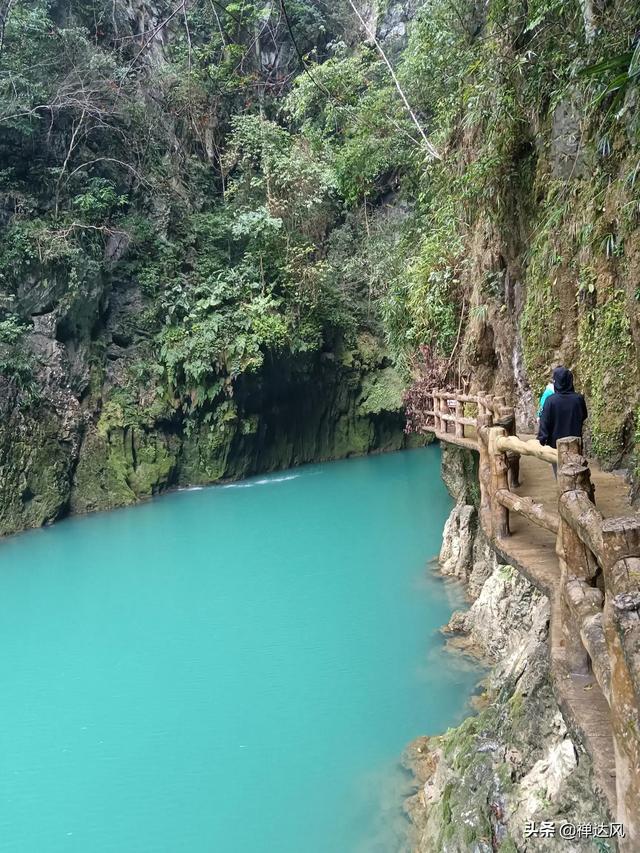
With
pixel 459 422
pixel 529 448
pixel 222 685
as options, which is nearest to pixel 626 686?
pixel 529 448

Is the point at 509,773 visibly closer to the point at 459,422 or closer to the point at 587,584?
the point at 587,584

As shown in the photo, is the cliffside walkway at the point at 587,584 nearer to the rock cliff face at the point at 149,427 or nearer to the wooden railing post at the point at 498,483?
the wooden railing post at the point at 498,483

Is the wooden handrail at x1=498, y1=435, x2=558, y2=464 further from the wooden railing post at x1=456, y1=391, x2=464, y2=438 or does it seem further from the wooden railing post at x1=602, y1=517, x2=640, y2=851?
the wooden railing post at x1=456, y1=391, x2=464, y2=438

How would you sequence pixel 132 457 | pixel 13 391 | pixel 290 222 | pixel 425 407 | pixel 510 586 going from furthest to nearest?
pixel 290 222, pixel 132 457, pixel 13 391, pixel 425 407, pixel 510 586

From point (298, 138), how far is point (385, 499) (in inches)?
404

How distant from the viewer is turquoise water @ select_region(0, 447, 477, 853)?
485cm

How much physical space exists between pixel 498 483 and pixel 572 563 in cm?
152

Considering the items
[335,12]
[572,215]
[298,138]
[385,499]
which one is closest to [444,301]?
[572,215]

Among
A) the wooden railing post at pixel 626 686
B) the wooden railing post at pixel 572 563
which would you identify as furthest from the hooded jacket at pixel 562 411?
the wooden railing post at pixel 626 686

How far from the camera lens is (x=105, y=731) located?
605 centimetres

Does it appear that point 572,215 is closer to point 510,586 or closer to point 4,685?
point 510,586

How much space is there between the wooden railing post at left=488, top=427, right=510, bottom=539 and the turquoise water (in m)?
2.32

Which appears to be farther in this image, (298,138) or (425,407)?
(298,138)

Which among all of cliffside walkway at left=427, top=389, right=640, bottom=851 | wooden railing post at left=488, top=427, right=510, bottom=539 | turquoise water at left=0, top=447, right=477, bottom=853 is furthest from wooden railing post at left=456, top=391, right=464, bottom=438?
wooden railing post at left=488, top=427, right=510, bottom=539
